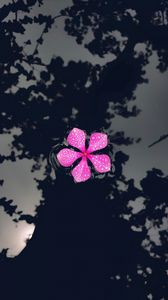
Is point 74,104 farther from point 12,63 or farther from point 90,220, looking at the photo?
point 90,220

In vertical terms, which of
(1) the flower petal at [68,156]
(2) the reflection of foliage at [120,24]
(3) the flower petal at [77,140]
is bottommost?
(1) the flower petal at [68,156]

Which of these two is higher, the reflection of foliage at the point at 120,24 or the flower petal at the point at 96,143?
the reflection of foliage at the point at 120,24

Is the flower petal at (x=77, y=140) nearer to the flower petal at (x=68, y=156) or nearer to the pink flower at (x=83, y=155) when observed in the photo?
the pink flower at (x=83, y=155)

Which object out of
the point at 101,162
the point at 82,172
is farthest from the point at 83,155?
the point at 82,172

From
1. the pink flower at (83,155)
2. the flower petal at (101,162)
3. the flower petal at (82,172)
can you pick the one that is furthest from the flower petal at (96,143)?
the flower petal at (82,172)

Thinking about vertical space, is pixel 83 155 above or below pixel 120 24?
below

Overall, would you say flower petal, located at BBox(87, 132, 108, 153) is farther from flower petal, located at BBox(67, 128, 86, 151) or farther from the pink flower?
flower petal, located at BBox(67, 128, 86, 151)

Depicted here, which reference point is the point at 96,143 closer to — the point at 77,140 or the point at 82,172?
the point at 77,140

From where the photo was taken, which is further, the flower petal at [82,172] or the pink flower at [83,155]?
the flower petal at [82,172]
